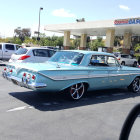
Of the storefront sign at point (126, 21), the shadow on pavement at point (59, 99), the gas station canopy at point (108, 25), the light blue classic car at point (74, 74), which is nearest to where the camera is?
the light blue classic car at point (74, 74)

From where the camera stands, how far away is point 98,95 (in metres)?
7.21

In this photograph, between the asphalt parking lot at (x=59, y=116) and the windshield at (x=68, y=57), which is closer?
the asphalt parking lot at (x=59, y=116)

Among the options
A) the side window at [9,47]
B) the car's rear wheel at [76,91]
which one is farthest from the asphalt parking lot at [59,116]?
the side window at [9,47]

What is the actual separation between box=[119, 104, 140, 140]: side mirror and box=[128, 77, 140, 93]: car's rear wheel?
633 cm

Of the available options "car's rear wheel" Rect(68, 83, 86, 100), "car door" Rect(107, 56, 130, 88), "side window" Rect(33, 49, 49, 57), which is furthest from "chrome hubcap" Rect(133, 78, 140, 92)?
"side window" Rect(33, 49, 49, 57)

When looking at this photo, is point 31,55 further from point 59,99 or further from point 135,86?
point 59,99

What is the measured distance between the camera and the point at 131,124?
2043mm

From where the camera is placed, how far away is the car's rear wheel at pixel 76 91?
6066mm

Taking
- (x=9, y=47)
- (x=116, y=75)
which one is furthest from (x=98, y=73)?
(x=9, y=47)

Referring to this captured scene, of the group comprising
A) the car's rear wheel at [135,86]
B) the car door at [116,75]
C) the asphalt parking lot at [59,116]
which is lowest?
the asphalt parking lot at [59,116]

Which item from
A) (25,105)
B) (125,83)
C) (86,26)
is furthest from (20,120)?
(86,26)

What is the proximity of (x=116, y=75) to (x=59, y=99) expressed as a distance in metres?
2.24

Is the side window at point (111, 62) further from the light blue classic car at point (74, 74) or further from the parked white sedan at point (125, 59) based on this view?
the parked white sedan at point (125, 59)

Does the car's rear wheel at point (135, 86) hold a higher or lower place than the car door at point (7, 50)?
lower
